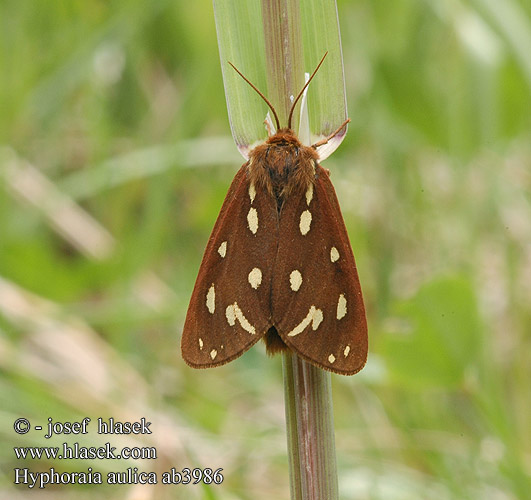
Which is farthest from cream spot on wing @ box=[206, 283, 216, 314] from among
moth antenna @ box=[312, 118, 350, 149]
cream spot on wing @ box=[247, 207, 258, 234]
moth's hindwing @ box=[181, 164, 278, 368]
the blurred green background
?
the blurred green background

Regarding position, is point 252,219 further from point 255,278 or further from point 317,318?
point 317,318

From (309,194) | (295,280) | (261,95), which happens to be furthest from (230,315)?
(261,95)

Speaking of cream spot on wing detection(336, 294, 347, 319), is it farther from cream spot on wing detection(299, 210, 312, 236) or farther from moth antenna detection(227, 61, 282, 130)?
moth antenna detection(227, 61, 282, 130)

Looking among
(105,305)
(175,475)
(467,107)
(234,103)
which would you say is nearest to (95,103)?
(105,305)

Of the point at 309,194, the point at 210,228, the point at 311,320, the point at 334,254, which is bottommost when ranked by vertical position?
the point at 311,320

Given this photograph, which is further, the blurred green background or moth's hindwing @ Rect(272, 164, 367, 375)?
the blurred green background

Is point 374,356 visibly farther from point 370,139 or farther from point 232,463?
point 370,139

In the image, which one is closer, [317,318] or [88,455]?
[317,318]
